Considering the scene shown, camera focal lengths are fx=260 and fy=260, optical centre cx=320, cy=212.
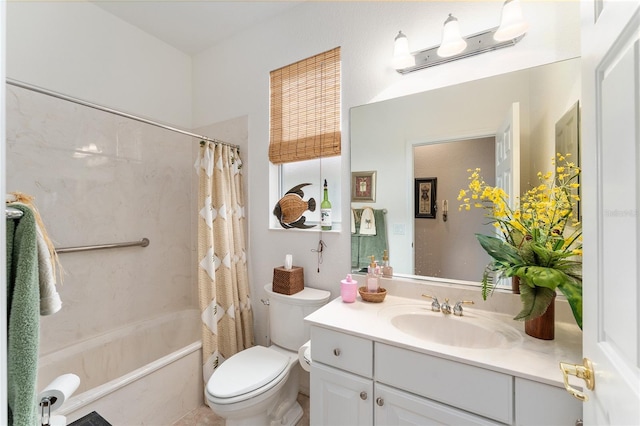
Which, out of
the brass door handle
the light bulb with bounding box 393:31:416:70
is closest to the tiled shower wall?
the light bulb with bounding box 393:31:416:70

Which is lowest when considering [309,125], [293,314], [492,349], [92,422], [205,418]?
[205,418]

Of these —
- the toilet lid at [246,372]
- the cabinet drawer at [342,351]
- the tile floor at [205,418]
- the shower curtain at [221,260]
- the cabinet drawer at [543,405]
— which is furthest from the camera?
the shower curtain at [221,260]

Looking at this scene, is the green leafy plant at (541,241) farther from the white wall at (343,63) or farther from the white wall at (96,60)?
the white wall at (96,60)

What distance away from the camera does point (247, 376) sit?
1346 millimetres

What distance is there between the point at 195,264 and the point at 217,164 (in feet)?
3.59

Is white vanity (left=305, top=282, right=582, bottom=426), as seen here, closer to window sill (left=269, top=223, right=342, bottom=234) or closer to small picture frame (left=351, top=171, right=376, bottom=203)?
window sill (left=269, top=223, right=342, bottom=234)

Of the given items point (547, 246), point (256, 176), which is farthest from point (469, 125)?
point (256, 176)

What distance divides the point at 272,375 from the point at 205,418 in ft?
2.28

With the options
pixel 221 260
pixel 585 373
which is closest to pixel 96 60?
pixel 221 260

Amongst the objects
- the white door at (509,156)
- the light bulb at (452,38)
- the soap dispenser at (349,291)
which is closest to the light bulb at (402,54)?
the light bulb at (452,38)

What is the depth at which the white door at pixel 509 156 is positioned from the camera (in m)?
1.16

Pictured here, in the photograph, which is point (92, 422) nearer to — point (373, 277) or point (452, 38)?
point (373, 277)

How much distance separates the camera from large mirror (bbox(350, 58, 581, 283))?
1145 millimetres

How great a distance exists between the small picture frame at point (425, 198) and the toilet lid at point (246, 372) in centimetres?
113
